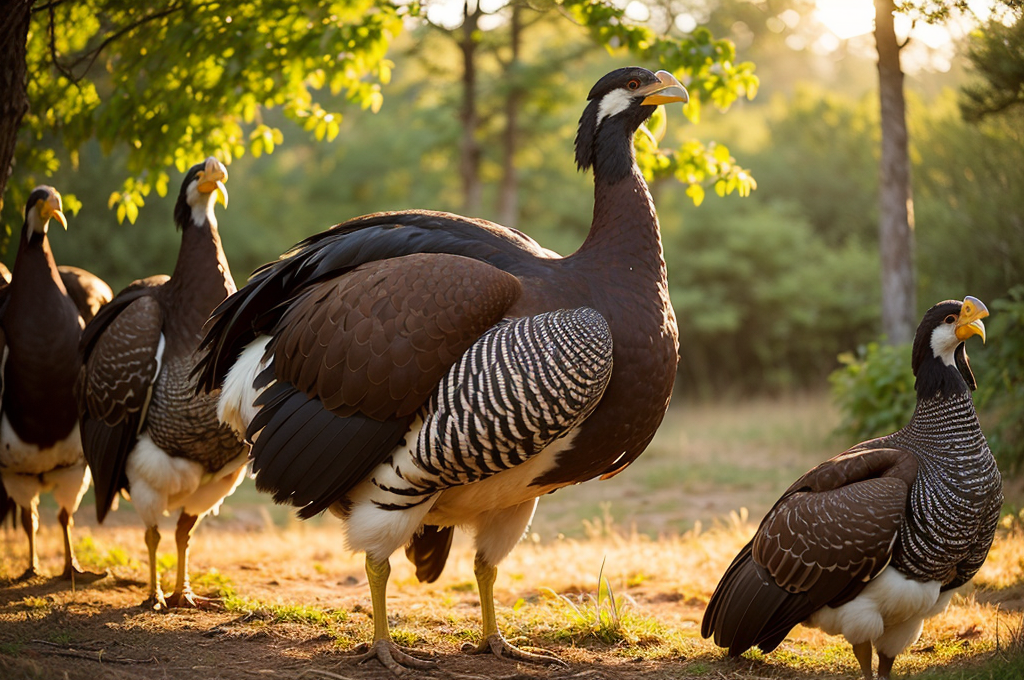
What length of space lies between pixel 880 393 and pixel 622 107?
22.7ft

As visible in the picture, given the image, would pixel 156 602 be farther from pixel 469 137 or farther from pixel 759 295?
pixel 759 295

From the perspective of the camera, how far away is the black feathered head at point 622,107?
462cm

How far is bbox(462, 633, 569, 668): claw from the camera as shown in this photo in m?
4.63

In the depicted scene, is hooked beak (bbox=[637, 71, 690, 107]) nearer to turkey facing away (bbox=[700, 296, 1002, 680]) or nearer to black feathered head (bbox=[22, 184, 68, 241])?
turkey facing away (bbox=[700, 296, 1002, 680])

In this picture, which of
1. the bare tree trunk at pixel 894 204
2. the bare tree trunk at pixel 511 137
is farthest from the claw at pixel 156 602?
the bare tree trunk at pixel 511 137

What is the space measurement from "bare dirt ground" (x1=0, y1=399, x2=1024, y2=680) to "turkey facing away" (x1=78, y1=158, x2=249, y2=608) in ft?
1.99

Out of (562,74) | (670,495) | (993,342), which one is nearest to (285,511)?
(670,495)

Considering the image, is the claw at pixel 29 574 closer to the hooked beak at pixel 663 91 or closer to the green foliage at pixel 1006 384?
the hooked beak at pixel 663 91

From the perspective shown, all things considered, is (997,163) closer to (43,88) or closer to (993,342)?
(993,342)

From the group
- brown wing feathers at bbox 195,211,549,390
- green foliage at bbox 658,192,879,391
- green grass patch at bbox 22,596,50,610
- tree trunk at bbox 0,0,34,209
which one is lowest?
green foliage at bbox 658,192,879,391

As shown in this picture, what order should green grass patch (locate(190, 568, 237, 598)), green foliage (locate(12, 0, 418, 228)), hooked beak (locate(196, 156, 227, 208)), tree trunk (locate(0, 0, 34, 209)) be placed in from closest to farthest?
tree trunk (locate(0, 0, 34, 209))
hooked beak (locate(196, 156, 227, 208))
green grass patch (locate(190, 568, 237, 598))
green foliage (locate(12, 0, 418, 228))

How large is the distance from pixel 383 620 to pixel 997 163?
10.2 metres

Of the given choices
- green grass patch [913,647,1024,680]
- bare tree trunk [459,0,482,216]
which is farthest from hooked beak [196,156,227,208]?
bare tree trunk [459,0,482,216]

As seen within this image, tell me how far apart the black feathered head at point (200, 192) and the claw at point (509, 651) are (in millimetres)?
2946
